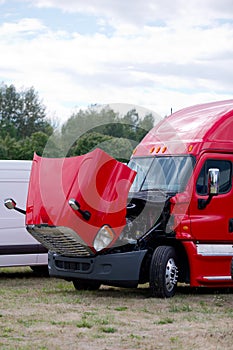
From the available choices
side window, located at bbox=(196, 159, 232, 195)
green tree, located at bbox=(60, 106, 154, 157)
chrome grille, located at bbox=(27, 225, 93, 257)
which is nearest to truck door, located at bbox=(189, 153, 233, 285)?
side window, located at bbox=(196, 159, 232, 195)

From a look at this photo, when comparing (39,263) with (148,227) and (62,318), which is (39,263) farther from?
(62,318)

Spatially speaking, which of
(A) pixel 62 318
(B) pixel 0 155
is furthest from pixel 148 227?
(B) pixel 0 155

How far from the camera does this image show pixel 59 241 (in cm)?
1256

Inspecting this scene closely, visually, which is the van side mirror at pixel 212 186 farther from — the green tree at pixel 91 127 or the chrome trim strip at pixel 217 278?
the green tree at pixel 91 127

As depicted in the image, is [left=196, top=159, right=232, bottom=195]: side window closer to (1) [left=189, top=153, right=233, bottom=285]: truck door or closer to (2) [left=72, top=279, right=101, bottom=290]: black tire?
(1) [left=189, top=153, right=233, bottom=285]: truck door

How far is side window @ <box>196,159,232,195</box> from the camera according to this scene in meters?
13.0

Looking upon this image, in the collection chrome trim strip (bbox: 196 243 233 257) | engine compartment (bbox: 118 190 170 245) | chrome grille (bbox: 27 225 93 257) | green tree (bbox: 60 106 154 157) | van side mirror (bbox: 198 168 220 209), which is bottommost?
chrome trim strip (bbox: 196 243 233 257)

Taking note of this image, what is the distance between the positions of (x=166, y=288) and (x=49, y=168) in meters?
2.60

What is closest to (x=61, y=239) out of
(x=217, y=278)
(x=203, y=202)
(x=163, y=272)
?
(x=163, y=272)

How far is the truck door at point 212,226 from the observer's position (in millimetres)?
12984

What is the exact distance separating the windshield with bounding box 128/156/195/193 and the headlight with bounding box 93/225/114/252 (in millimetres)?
1280

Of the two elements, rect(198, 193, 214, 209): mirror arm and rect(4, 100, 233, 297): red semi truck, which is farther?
rect(198, 193, 214, 209): mirror arm

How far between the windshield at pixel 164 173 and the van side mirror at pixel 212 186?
39 centimetres

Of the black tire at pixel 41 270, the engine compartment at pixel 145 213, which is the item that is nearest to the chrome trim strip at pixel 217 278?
the engine compartment at pixel 145 213
